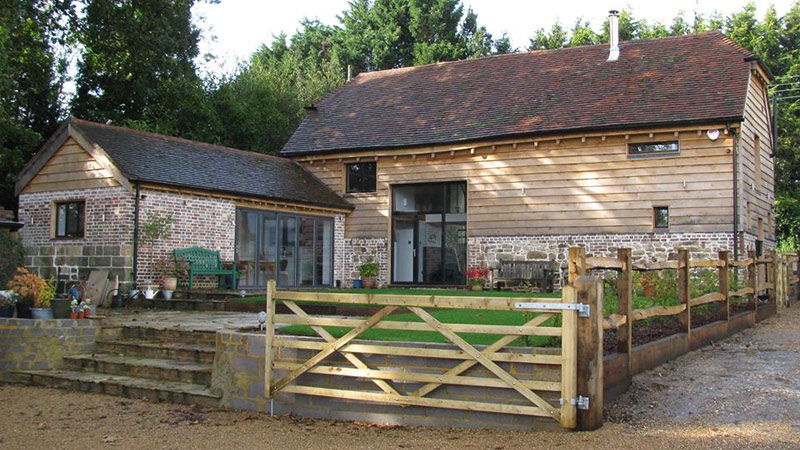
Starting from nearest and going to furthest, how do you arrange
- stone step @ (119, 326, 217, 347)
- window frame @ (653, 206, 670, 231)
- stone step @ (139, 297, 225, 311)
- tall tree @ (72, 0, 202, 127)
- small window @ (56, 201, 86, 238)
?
stone step @ (119, 326, 217, 347), stone step @ (139, 297, 225, 311), small window @ (56, 201, 86, 238), window frame @ (653, 206, 670, 231), tall tree @ (72, 0, 202, 127)

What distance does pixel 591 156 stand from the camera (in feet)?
61.6

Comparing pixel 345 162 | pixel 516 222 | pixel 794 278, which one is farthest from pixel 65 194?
pixel 794 278

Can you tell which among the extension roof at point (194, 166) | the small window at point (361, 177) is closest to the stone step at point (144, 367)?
the extension roof at point (194, 166)

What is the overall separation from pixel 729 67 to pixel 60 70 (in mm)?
22551

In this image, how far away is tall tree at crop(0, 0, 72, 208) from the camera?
20.8 metres

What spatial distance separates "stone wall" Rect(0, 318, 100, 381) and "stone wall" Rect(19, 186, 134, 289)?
5.68 m

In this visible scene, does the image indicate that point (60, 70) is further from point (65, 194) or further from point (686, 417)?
point (686, 417)

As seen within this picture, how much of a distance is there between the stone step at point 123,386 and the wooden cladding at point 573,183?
41.1 feet

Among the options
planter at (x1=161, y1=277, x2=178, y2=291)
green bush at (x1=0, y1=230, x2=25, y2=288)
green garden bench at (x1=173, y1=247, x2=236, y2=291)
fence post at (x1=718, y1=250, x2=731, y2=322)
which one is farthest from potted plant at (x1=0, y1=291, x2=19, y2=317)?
fence post at (x1=718, y1=250, x2=731, y2=322)

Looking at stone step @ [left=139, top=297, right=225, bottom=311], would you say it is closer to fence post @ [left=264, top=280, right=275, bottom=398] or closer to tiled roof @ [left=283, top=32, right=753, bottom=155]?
fence post @ [left=264, top=280, right=275, bottom=398]

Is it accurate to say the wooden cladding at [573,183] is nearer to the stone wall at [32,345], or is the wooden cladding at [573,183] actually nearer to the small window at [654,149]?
the small window at [654,149]

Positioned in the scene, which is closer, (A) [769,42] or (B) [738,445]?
(B) [738,445]

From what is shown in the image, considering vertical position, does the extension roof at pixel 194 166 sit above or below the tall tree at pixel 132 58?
below

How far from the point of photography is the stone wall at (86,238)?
16.0m
